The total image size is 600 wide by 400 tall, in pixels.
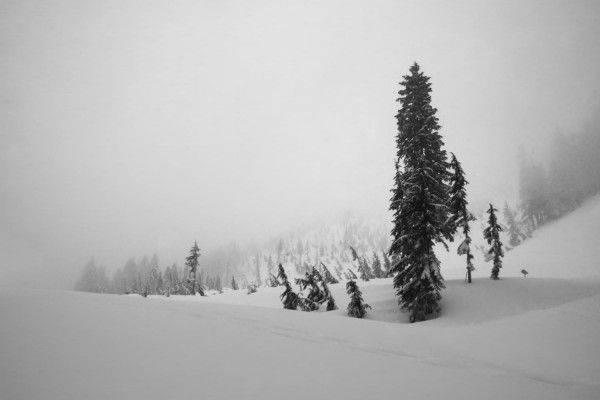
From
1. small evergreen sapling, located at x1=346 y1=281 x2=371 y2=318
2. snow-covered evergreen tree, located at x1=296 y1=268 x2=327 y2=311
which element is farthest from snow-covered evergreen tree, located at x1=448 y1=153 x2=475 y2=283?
snow-covered evergreen tree, located at x1=296 y1=268 x2=327 y2=311

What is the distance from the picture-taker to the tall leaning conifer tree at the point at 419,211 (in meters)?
17.7

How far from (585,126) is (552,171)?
74.0 ft

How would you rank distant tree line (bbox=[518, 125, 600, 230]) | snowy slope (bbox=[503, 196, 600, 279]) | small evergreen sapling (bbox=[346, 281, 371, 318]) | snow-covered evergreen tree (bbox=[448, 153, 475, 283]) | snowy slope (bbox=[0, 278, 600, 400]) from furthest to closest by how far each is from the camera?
distant tree line (bbox=[518, 125, 600, 230]), snowy slope (bbox=[503, 196, 600, 279]), snow-covered evergreen tree (bbox=[448, 153, 475, 283]), small evergreen sapling (bbox=[346, 281, 371, 318]), snowy slope (bbox=[0, 278, 600, 400])

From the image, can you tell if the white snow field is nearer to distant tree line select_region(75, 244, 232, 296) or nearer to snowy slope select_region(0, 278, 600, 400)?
snowy slope select_region(0, 278, 600, 400)

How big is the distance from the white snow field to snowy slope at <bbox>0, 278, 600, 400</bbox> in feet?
0.08

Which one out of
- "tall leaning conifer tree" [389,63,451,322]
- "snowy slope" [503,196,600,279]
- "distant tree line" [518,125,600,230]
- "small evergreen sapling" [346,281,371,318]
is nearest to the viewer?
"tall leaning conifer tree" [389,63,451,322]

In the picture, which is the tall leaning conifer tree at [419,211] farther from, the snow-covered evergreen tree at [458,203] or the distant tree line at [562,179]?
the distant tree line at [562,179]

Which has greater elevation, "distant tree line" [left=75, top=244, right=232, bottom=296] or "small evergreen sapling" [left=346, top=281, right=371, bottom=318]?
"small evergreen sapling" [left=346, top=281, right=371, bottom=318]

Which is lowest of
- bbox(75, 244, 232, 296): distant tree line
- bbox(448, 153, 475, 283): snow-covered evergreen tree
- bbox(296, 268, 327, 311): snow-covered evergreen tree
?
bbox(75, 244, 232, 296): distant tree line

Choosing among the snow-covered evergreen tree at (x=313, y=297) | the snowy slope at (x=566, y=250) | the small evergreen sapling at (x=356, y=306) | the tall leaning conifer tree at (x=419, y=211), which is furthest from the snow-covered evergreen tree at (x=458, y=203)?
the snowy slope at (x=566, y=250)

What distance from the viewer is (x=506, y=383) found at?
18.9ft

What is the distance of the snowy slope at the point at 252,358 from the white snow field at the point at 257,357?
0.08 ft

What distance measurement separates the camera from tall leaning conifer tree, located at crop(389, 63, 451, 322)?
17.7 meters

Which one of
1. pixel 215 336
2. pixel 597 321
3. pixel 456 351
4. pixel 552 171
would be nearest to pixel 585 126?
pixel 552 171
